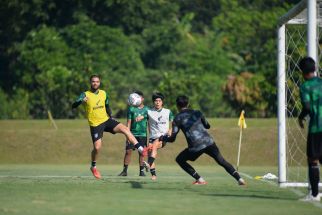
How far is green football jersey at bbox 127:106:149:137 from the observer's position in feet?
76.4

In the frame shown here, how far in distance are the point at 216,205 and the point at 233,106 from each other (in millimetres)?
38204

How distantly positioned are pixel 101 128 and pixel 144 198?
5696mm

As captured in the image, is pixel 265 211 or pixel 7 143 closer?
pixel 265 211

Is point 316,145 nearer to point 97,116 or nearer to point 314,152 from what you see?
point 314,152

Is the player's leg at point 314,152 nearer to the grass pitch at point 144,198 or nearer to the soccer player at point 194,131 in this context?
the grass pitch at point 144,198

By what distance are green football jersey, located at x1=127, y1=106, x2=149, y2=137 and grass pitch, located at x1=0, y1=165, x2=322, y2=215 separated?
4.47 meters

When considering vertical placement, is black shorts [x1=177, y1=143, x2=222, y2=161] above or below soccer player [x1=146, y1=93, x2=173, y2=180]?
below

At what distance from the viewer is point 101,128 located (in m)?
20.4

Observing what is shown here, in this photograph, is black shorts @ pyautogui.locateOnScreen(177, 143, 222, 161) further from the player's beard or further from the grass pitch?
the player's beard

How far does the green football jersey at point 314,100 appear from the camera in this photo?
14.5 meters

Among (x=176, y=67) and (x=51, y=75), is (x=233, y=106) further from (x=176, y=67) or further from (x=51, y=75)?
(x=176, y=67)

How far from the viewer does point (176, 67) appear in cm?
7162

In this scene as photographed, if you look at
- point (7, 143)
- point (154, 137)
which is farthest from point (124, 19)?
point (154, 137)

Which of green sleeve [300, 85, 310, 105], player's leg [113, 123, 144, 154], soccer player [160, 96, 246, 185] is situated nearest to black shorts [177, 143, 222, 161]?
soccer player [160, 96, 246, 185]
